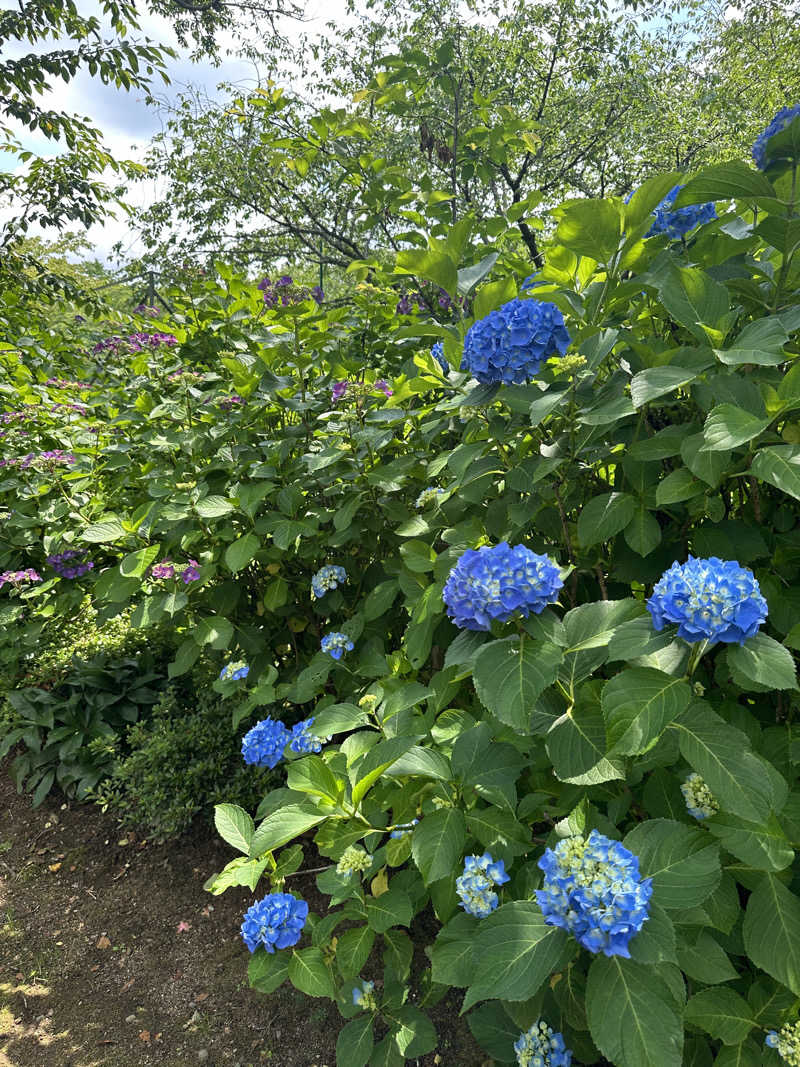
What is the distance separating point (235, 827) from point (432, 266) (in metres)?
1.33

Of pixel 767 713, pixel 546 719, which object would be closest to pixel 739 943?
pixel 767 713

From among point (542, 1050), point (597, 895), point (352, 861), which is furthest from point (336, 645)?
point (597, 895)

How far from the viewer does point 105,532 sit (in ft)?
7.30

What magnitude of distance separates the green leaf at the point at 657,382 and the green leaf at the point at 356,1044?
1.47 m

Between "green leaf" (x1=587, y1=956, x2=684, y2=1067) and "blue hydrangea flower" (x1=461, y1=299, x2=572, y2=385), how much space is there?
Result: 97 centimetres

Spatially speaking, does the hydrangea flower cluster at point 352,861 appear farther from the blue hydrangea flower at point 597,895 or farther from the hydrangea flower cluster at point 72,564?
the hydrangea flower cluster at point 72,564

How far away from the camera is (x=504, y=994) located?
0.84 metres

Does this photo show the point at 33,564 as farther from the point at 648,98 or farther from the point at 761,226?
the point at 648,98

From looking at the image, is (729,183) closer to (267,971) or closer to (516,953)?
(516,953)

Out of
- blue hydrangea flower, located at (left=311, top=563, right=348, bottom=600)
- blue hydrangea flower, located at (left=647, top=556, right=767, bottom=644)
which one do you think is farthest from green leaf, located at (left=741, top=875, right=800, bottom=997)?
blue hydrangea flower, located at (left=311, top=563, right=348, bottom=600)

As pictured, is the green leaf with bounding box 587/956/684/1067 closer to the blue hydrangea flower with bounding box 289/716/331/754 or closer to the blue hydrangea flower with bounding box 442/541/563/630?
the blue hydrangea flower with bounding box 442/541/563/630

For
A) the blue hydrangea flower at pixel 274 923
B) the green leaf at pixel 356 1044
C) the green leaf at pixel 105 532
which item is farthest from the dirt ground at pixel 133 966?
the green leaf at pixel 105 532

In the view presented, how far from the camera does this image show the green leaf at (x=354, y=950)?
53.3 inches

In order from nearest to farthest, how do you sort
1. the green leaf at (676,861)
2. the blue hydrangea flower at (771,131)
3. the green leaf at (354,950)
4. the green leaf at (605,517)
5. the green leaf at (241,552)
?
1. the green leaf at (676,861)
2. the blue hydrangea flower at (771,131)
3. the green leaf at (605,517)
4. the green leaf at (354,950)
5. the green leaf at (241,552)
